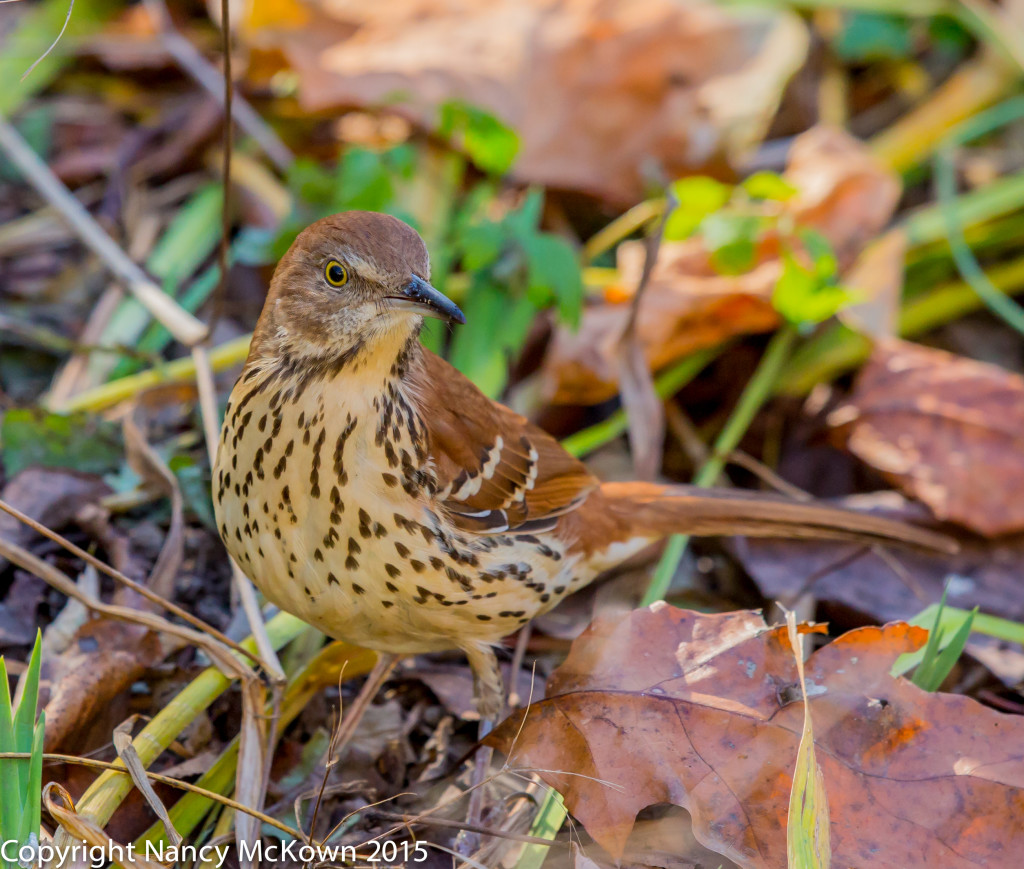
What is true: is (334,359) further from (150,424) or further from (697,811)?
(150,424)

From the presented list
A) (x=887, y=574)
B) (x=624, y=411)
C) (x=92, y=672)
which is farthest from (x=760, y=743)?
(x=624, y=411)

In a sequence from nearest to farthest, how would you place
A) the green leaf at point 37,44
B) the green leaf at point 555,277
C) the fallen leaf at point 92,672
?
the fallen leaf at point 92,672
the green leaf at point 555,277
the green leaf at point 37,44

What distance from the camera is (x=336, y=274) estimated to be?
245 cm

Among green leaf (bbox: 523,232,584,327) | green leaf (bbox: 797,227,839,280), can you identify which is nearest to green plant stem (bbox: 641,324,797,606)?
green leaf (bbox: 797,227,839,280)

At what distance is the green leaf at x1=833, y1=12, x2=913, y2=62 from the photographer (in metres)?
5.41

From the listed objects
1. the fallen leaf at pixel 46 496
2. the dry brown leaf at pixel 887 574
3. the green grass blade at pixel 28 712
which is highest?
the green grass blade at pixel 28 712

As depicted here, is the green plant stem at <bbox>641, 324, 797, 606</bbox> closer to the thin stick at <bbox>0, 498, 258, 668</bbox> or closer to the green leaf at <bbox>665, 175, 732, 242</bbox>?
the green leaf at <bbox>665, 175, 732, 242</bbox>

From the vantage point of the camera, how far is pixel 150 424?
→ 3746 mm

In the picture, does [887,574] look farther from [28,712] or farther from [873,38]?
[873,38]

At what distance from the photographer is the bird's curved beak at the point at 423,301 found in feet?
7.80

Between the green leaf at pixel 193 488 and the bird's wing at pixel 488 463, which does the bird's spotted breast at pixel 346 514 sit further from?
the green leaf at pixel 193 488

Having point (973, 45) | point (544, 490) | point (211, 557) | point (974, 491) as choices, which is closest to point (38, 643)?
point (211, 557)

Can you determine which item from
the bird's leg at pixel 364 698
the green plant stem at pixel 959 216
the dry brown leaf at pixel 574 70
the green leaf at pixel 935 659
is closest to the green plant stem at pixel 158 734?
the bird's leg at pixel 364 698

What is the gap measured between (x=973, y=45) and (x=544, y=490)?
396 cm
